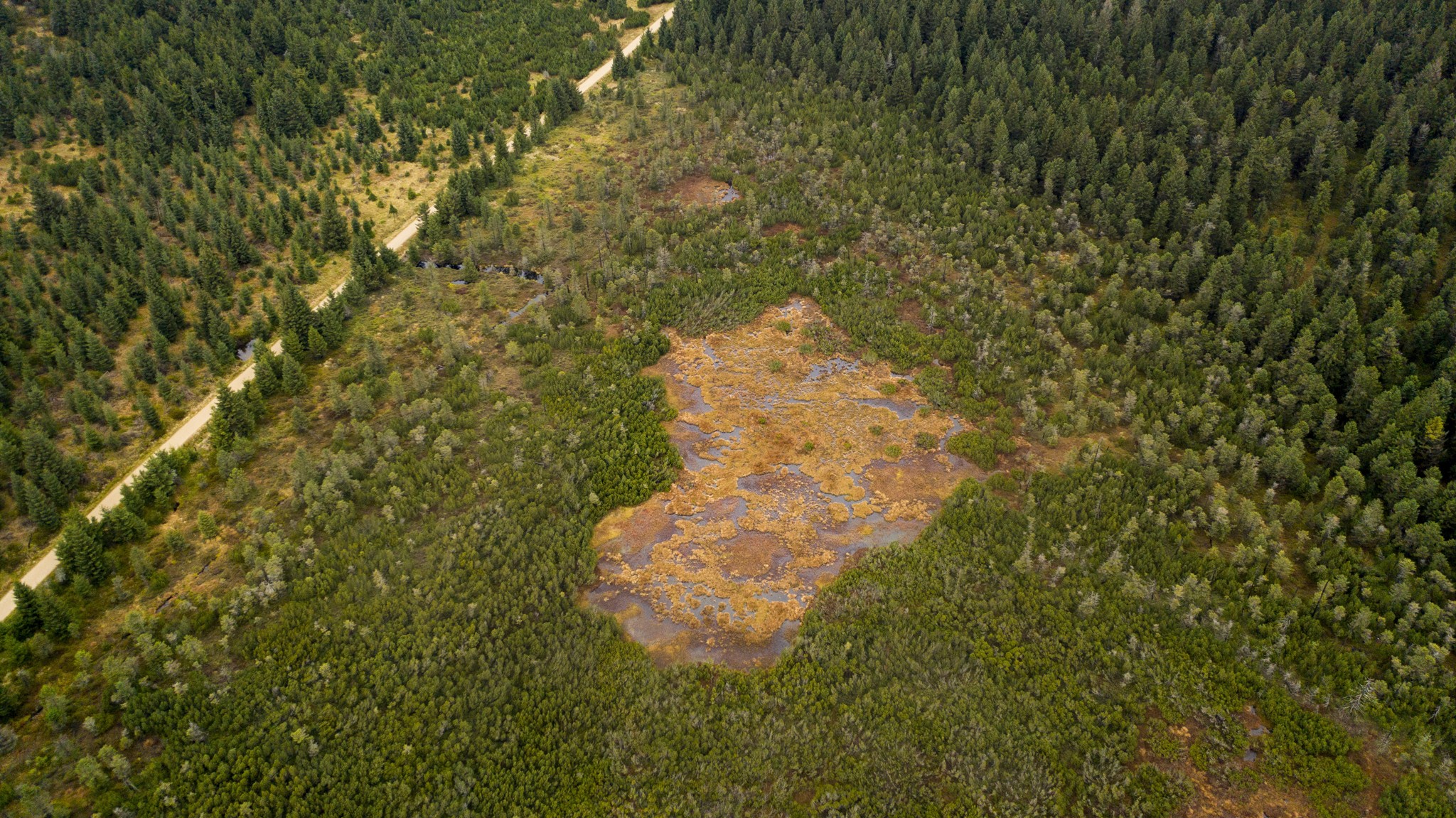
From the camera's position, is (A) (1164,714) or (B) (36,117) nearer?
(A) (1164,714)

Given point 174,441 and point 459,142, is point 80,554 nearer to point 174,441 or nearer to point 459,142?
point 174,441

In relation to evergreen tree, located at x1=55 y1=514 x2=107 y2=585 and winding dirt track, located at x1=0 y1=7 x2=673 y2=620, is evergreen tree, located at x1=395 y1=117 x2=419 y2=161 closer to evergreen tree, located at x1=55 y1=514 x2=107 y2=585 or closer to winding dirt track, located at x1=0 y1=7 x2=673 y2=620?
winding dirt track, located at x1=0 y1=7 x2=673 y2=620

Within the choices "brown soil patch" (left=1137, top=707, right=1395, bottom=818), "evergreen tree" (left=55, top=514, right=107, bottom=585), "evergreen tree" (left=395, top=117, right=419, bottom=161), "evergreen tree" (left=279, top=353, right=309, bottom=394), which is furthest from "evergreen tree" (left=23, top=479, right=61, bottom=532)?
"brown soil patch" (left=1137, top=707, right=1395, bottom=818)

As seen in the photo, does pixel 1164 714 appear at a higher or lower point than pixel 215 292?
lower

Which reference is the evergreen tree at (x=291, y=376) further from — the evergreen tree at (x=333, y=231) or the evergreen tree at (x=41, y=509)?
the evergreen tree at (x=333, y=231)

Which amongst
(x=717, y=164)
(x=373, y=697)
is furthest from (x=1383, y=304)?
(x=373, y=697)

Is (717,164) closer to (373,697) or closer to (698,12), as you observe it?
(698,12)

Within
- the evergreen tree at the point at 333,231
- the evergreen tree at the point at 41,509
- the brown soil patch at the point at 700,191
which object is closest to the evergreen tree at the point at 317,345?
the evergreen tree at the point at 333,231
